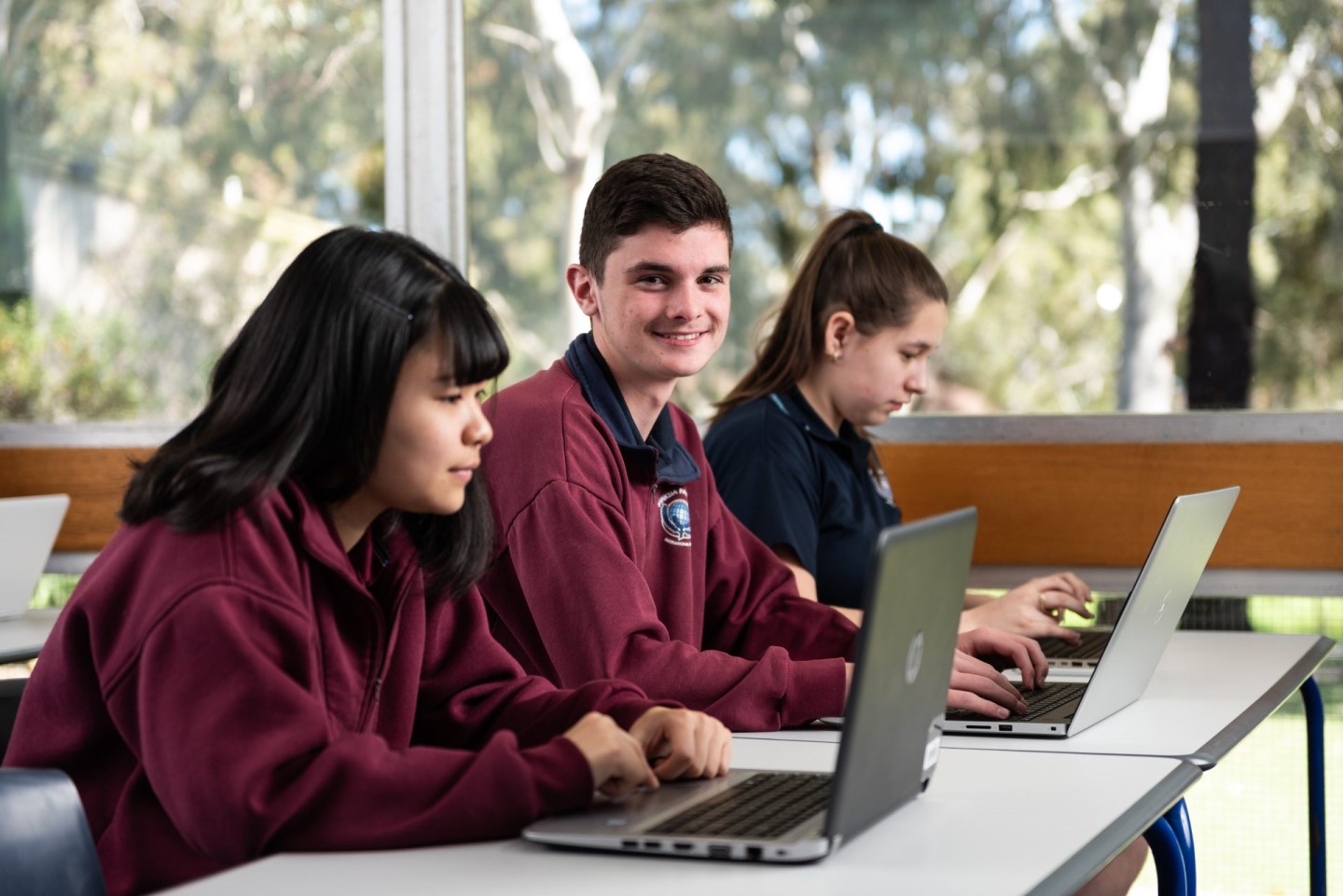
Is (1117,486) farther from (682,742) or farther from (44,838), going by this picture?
(44,838)

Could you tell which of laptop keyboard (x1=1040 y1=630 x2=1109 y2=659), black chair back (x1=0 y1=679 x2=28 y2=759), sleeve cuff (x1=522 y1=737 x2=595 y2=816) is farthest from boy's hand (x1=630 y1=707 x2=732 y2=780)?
laptop keyboard (x1=1040 y1=630 x2=1109 y2=659)

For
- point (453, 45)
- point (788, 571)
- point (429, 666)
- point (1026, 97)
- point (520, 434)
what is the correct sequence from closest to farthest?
point (429, 666)
point (520, 434)
point (788, 571)
point (453, 45)
point (1026, 97)

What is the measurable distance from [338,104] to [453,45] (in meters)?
0.37

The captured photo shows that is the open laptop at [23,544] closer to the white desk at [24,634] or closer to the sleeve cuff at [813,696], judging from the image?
the white desk at [24,634]

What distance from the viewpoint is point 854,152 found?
3631 mm

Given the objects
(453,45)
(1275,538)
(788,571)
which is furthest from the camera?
(453,45)

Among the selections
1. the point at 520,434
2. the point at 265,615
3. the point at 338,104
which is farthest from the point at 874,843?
the point at 338,104

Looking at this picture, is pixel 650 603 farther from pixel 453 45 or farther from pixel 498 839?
pixel 453 45

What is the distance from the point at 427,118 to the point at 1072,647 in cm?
163

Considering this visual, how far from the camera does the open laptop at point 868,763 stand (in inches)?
40.4

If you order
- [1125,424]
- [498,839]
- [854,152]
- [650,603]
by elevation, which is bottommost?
[498,839]

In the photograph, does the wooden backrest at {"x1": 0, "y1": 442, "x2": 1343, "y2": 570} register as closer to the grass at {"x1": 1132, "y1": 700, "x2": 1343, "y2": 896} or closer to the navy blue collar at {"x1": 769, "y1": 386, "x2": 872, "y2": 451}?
the grass at {"x1": 1132, "y1": 700, "x2": 1343, "y2": 896}

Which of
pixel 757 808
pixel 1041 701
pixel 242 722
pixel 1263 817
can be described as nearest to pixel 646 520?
pixel 1041 701

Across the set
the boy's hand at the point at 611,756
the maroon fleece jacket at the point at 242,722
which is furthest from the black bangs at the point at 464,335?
the boy's hand at the point at 611,756
